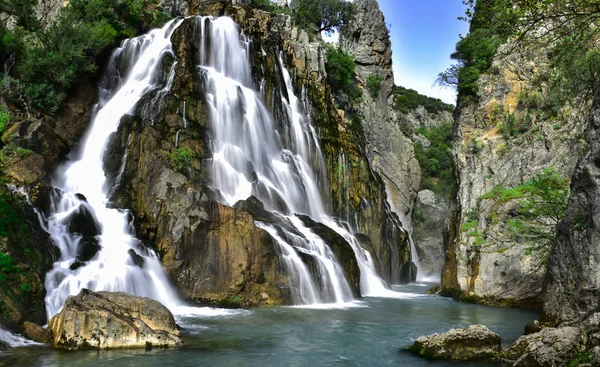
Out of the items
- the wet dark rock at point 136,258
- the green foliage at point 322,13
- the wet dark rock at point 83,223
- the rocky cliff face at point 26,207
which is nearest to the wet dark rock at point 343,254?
the wet dark rock at point 136,258

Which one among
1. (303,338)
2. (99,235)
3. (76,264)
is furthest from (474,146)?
(76,264)

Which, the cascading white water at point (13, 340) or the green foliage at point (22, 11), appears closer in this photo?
the cascading white water at point (13, 340)

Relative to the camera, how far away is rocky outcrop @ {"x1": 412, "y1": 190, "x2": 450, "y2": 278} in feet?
153

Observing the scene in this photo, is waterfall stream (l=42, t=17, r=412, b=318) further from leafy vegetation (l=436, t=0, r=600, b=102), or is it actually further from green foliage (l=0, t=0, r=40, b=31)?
leafy vegetation (l=436, t=0, r=600, b=102)

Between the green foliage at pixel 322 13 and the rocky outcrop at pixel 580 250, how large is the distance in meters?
40.5

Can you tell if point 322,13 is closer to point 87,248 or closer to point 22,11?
point 22,11

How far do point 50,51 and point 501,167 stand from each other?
25178 mm

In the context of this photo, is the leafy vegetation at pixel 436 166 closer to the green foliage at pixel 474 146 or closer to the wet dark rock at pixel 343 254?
the green foliage at pixel 474 146

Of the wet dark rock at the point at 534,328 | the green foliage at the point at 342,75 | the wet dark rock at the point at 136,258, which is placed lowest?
the wet dark rock at the point at 534,328

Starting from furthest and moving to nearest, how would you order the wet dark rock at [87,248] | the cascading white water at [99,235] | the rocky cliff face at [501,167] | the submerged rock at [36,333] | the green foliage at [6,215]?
the rocky cliff face at [501,167] < the wet dark rock at [87,248] < the cascading white water at [99,235] < the green foliage at [6,215] < the submerged rock at [36,333]

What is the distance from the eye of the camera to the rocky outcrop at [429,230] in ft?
153

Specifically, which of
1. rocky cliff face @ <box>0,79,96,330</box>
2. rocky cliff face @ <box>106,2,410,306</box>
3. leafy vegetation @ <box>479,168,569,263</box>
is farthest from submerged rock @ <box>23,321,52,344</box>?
leafy vegetation @ <box>479,168,569,263</box>

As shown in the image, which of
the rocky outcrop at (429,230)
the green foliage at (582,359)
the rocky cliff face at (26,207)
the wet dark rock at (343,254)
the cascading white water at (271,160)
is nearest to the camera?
the green foliage at (582,359)

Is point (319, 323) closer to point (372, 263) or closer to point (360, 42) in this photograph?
point (372, 263)
